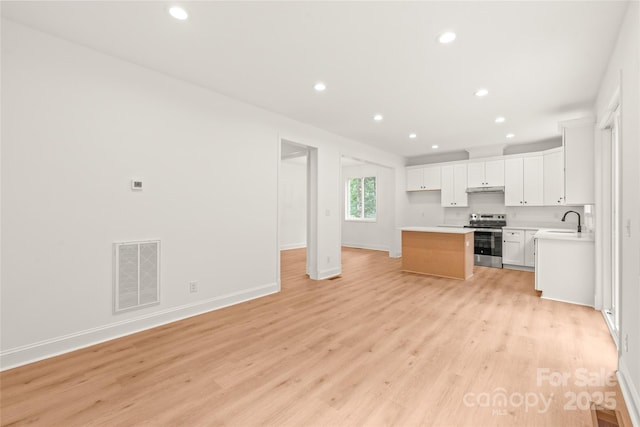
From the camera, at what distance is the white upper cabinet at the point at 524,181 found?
600 cm

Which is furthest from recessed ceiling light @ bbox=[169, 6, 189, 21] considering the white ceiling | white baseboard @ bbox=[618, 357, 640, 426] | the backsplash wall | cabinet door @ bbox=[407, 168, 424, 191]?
cabinet door @ bbox=[407, 168, 424, 191]

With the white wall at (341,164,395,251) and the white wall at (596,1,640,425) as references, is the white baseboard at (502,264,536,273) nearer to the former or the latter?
the white wall at (341,164,395,251)

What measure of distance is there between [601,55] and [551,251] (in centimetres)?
256

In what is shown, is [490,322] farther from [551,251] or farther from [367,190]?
[367,190]

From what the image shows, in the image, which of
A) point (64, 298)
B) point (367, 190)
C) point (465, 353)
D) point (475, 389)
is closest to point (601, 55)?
point (465, 353)

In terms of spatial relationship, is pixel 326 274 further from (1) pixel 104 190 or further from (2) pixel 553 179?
(2) pixel 553 179

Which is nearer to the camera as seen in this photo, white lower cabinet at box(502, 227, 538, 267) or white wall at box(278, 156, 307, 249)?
white lower cabinet at box(502, 227, 538, 267)

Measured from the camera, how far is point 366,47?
261 centimetres

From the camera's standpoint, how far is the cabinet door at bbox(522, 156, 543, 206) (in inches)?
236

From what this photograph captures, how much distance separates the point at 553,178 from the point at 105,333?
773 centimetres

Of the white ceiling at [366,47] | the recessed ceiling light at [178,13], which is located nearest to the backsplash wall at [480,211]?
the white ceiling at [366,47]

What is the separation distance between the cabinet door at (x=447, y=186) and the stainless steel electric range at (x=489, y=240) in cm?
84

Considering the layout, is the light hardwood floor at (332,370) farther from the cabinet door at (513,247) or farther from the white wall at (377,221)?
the white wall at (377,221)

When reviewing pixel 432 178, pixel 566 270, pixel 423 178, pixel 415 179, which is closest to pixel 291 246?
pixel 415 179
